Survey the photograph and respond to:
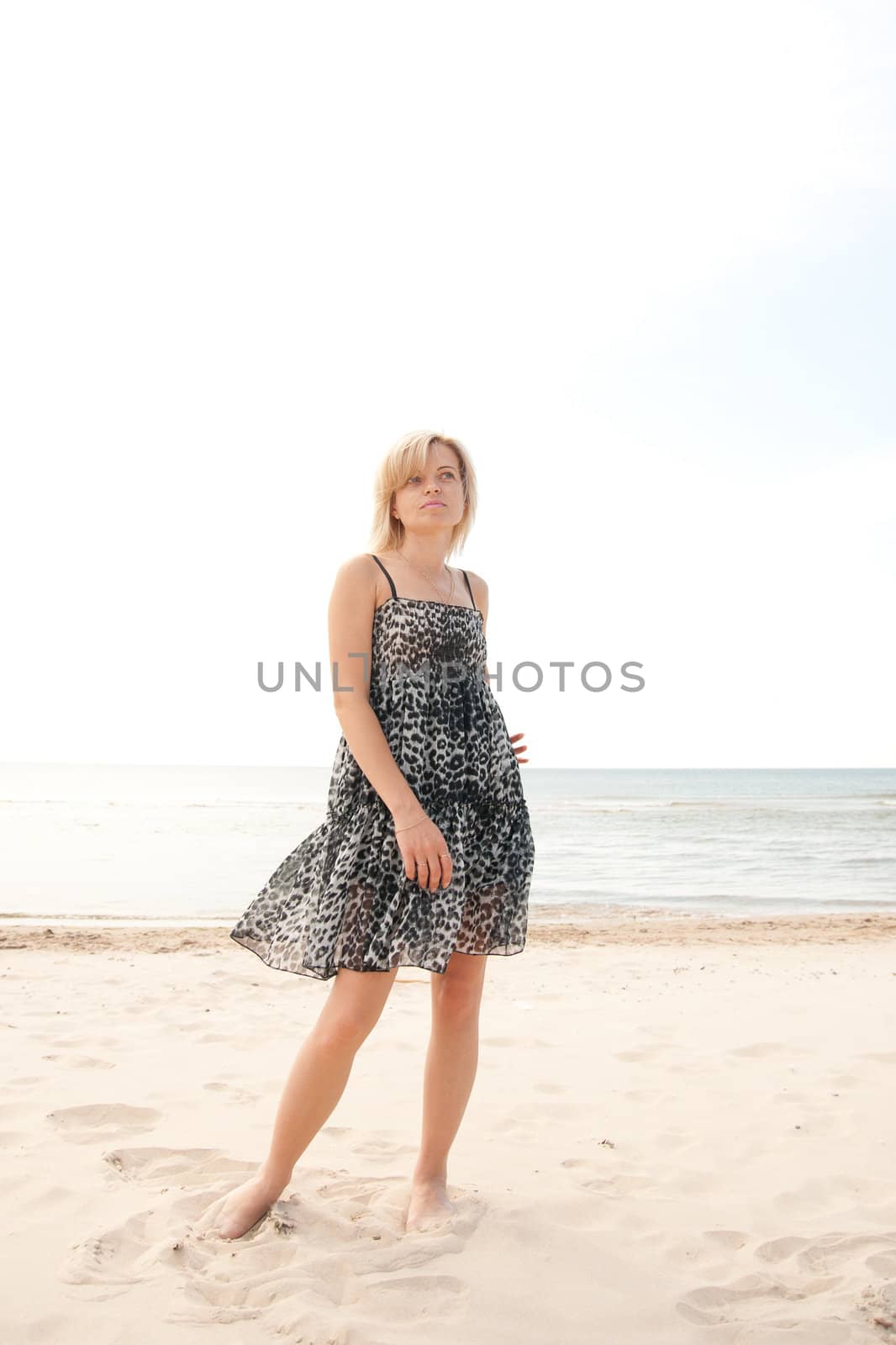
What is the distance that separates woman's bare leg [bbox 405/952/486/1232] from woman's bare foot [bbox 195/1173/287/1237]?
34 cm

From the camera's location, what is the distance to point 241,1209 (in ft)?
7.00

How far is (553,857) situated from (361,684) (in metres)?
12.5

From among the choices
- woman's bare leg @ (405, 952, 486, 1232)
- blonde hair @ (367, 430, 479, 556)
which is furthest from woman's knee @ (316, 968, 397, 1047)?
blonde hair @ (367, 430, 479, 556)

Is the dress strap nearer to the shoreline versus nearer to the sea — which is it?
the shoreline

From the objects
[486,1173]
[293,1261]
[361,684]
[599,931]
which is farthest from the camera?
[599,931]

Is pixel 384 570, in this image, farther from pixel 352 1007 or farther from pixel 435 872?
pixel 352 1007

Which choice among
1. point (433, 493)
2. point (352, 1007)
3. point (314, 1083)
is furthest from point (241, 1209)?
point (433, 493)

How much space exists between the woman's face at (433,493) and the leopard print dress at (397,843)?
204 millimetres

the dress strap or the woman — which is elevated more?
the dress strap

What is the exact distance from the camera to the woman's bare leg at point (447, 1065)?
2270mm

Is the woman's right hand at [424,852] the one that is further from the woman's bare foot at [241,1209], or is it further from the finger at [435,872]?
the woman's bare foot at [241,1209]

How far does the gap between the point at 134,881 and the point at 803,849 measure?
35.7ft

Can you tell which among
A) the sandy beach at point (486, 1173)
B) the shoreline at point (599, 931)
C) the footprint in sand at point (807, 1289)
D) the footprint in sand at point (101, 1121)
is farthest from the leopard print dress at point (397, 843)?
the shoreline at point (599, 931)

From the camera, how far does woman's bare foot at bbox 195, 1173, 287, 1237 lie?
2.10 meters
